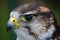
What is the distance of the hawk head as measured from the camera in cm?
58

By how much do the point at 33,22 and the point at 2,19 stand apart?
0.27m

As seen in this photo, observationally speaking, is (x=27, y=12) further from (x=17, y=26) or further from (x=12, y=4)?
(x=12, y=4)

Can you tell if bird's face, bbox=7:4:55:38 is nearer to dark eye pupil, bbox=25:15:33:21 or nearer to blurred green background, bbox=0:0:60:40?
dark eye pupil, bbox=25:15:33:21

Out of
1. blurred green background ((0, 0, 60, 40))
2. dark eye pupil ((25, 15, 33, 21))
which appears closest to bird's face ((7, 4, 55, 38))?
dark eye pupil ((25, 15, 33, 21))

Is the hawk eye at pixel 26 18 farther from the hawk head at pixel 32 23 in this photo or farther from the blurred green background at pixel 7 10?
the blurred green background at pixel 7 10

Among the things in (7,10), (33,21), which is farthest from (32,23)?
(7,10)

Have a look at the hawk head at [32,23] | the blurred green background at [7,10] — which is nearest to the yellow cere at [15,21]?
the hawk head at [32,23]

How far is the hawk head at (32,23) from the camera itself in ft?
1.89

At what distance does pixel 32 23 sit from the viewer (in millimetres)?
581

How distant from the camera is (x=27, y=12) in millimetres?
572

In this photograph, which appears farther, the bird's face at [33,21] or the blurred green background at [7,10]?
the blurred green background at [7,10]

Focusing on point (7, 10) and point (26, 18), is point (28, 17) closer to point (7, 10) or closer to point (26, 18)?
point (26, 18)

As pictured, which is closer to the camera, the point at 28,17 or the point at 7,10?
the point at 28,17

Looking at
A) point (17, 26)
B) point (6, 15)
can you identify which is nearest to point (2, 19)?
point (6, 15)
